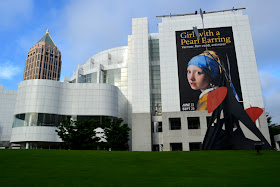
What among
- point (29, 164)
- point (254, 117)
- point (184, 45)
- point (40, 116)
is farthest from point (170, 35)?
point (29, 164)

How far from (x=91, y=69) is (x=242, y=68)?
36.9 metres

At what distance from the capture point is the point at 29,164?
13.1m

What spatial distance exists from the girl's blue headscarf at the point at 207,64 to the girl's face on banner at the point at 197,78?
2.30 ft

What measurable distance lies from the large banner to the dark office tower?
10591 centimetres

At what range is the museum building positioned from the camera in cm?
4391

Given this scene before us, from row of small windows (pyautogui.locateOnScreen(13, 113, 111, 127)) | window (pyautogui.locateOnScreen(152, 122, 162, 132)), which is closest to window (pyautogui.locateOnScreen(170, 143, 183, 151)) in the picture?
window (pyautogui.locateOnScreen(152, 122, 162, 132))

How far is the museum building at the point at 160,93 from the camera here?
43.9 metres

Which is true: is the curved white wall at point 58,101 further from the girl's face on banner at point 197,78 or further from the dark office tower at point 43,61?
the dark office tower at point 43,61

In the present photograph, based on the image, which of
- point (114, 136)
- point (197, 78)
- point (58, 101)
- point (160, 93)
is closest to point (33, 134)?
point (58, 101)

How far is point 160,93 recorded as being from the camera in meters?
50.4

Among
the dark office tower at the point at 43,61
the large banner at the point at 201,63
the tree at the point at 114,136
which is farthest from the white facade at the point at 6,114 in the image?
the dark office tower at the point at 43,61

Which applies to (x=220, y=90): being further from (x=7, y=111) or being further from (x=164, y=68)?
(x=7, y=111)

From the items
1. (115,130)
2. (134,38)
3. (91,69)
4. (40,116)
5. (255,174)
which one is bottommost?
(255,174)

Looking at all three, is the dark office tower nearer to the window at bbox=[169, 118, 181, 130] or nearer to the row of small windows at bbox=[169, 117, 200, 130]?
the window at bbox=[169, 118, 181, 130]
